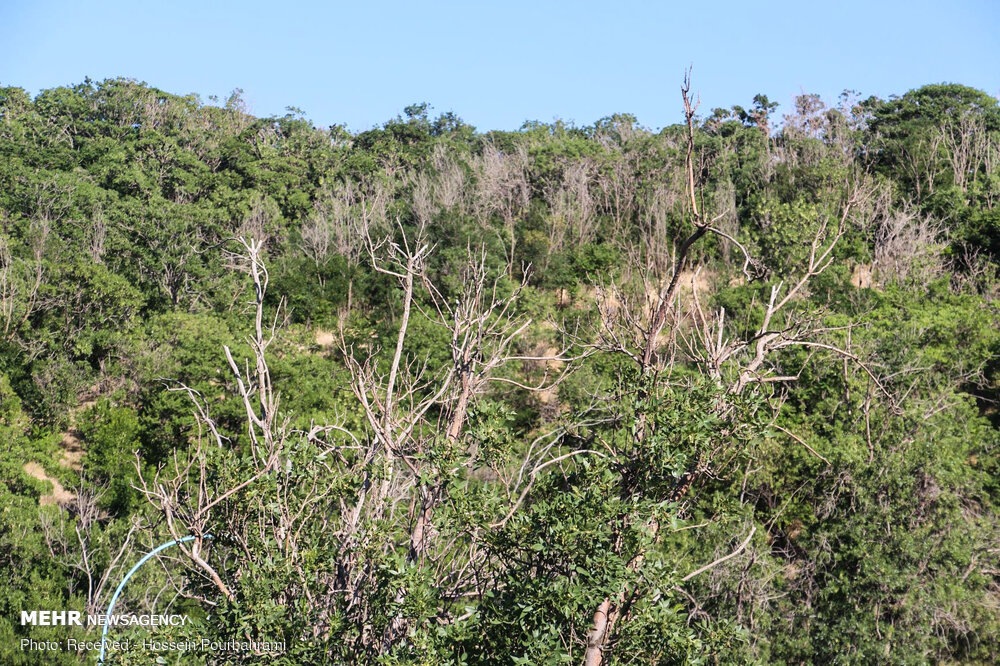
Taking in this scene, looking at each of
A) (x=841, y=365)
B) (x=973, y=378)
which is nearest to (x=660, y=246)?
(x=973, y=378)

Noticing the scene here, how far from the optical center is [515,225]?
3962 centimetres

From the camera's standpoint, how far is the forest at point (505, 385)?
21.9ft

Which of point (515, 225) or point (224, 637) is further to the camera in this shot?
point (515, 225)

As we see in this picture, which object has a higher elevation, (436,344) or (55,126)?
(55,126)

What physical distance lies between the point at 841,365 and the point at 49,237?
93.6ft

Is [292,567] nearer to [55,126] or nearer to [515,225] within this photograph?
[515,225]

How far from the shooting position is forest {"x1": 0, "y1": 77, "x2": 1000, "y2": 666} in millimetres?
6664

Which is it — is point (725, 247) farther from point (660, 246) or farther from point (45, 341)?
point (45, 341)

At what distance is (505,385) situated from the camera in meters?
28.4

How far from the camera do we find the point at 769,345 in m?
7.06

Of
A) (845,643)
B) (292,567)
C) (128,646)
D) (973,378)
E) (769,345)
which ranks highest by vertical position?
(769,345)

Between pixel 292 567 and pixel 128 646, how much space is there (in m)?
1.40

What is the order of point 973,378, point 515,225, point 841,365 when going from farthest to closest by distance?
point 515,225, point 973,378, point 841,365

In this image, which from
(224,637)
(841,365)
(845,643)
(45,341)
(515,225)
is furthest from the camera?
(515,225)
